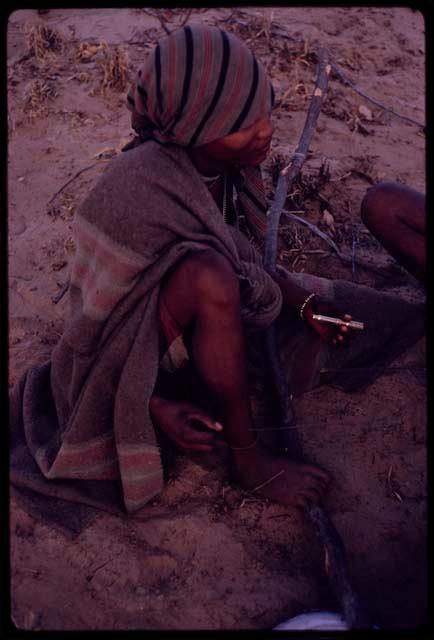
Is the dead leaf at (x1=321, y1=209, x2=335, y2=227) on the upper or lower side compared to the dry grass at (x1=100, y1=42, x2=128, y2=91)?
lower

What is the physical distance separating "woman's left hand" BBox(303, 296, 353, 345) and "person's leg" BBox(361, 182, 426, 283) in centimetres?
30

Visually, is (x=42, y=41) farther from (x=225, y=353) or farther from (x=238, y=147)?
(x=225, y=353)

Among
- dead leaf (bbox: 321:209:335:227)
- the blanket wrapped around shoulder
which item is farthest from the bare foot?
dead leaf (bbox: 321:209:335:227)

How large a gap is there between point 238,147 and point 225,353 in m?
0.57

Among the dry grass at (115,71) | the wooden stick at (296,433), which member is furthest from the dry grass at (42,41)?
the wooden stick at (296,433)

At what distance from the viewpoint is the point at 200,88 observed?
150 centimetres

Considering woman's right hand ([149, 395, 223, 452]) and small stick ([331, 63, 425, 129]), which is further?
small stick ([331, 63, 425, 129])

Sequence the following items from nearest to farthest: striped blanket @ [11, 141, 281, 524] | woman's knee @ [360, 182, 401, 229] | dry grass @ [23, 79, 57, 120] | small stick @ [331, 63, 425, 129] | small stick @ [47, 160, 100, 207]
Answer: striped blanket @ [11, 141, 281, 524], woman's knee @ [360, 182, 401, 229], small stick @ [47, 160, 100, 207], small stick @ [331, 63, 425, 129], dry grass @ [23, 79, 57, 120]

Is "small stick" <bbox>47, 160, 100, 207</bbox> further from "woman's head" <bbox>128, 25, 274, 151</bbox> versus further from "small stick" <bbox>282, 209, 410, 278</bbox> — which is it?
"woman's head" <bbox>128, 25, 274, 151</bbox>

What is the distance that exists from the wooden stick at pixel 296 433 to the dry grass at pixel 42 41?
1991mm

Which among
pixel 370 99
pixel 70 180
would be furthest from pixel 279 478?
pixel 370 99

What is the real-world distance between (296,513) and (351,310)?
73cm

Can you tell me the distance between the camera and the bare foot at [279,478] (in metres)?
1.79

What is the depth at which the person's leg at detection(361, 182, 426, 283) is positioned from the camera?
1895 millimetres
